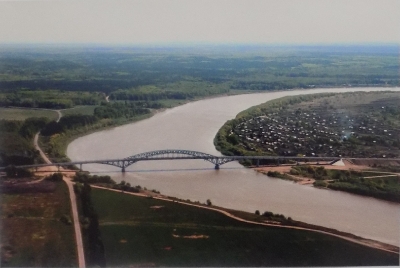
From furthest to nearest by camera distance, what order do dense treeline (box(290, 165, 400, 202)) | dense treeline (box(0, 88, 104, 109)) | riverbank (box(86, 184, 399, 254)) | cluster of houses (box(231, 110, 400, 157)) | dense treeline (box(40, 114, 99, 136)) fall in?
cluster of houses (box(231, 110, 400, 157)), dense treeline (box(0, 88, 104, 109)), dense treeline (box(40, 114, 99, 136)), dense treeline (box(290, 165, 400, 202)), riverbank (box(86, 184, 399, 254))

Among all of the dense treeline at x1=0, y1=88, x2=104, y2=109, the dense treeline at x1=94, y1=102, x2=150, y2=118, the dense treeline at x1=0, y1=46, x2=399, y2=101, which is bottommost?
the dense treeline at x1=94, y1=102, x2=150, y2=118

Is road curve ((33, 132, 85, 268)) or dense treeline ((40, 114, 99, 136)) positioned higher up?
dense treeline ((40, 114, 99, 136))

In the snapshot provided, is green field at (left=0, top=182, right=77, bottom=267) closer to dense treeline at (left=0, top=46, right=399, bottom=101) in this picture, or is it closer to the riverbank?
the riverbank

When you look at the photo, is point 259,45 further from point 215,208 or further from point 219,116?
point 215,208

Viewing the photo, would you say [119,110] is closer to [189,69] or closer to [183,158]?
[183,158]

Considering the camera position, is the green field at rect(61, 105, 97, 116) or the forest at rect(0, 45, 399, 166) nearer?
the forest at rect(0, 45, 399, 166)

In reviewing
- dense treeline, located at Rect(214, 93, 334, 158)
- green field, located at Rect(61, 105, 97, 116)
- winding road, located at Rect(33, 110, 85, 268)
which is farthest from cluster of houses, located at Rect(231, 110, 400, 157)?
winding road, located at Rect(33, 110, 85, 268)
